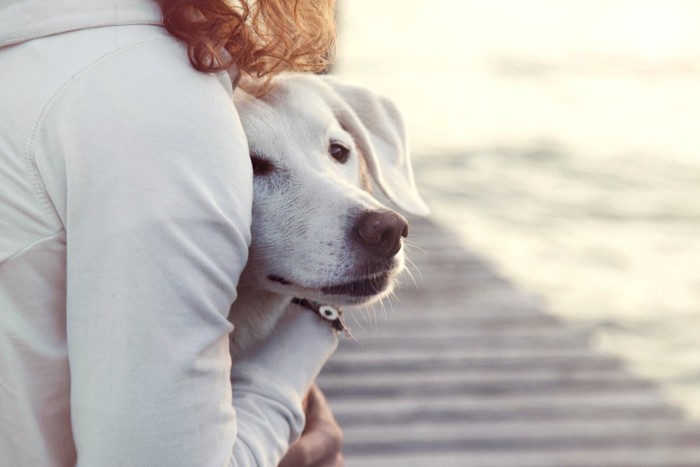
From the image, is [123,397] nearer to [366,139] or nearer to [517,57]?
[366,139]

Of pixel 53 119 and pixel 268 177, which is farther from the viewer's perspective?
pixel 268 177

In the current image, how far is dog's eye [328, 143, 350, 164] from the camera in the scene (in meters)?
1.57

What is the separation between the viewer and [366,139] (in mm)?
1686

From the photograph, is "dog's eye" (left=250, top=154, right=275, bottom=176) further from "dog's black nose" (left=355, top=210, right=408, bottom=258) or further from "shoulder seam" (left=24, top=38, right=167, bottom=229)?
"shoulder seam" (left=24, top=38, right=167, bottom=229)

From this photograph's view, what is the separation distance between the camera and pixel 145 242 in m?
0.87

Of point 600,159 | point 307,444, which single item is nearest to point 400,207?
point 307,444

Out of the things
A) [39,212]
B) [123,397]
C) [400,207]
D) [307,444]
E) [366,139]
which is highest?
[39,212]

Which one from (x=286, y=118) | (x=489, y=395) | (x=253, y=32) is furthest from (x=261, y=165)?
(x=489, y=395)

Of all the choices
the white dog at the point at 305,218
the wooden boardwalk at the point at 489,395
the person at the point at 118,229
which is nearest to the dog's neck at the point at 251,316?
the white dog at the point at 305,218

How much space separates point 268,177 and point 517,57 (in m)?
7.44

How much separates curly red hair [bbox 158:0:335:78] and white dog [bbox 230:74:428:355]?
16cm

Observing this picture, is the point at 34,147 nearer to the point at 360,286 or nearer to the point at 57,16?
the point at 57,16

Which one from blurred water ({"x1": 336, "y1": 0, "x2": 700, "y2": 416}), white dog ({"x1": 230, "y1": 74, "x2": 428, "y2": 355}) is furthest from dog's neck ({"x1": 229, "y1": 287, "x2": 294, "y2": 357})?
blurred water ({"x1": 336, "y1": 0, "x2": 700, "y2": 416})

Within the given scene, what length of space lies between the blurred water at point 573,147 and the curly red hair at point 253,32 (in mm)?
2159
